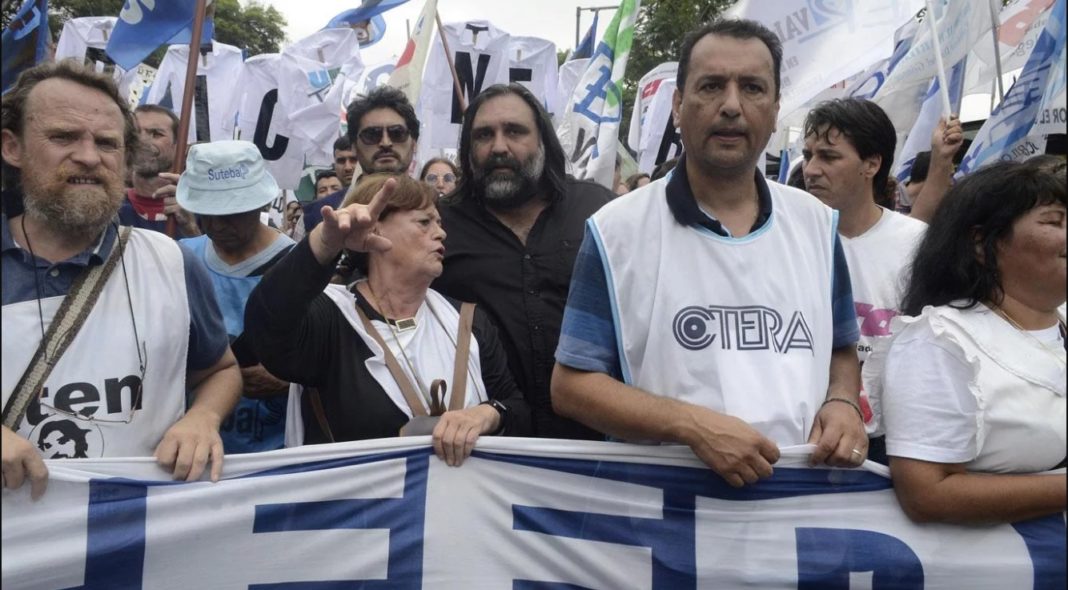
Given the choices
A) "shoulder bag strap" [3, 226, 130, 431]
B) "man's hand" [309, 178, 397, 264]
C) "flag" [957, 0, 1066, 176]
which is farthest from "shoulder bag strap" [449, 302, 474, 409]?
"flag" [957, 0, 1066, 176]

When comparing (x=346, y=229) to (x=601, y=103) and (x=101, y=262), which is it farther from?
(x=601, y=103)

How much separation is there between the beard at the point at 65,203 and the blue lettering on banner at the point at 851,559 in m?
1.94

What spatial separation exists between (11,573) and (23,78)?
130 centimetres

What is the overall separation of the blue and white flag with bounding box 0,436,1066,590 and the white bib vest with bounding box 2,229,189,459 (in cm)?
14

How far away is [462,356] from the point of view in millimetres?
2844

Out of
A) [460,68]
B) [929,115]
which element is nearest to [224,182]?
[929,115]

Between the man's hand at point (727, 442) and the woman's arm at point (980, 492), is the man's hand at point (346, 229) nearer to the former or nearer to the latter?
the man's hand at point (727, 442)

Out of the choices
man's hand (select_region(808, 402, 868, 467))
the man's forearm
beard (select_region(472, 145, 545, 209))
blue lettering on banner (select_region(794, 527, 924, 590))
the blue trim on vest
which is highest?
beard (select_region(472, 145, 545, 209))

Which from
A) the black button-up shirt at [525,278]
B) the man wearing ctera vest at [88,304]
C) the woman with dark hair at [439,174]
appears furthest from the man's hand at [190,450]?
the woman with dark hair at [439,174]

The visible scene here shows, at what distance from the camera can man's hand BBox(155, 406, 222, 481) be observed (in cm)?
242

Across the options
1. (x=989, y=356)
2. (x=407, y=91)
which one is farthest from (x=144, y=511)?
(x=407, y=91)

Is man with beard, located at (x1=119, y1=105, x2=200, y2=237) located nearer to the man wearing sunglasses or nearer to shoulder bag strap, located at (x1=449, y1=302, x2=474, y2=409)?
the man wearing sunglasses

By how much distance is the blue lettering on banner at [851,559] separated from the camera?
244cm

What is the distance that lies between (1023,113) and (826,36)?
1.43 metres
